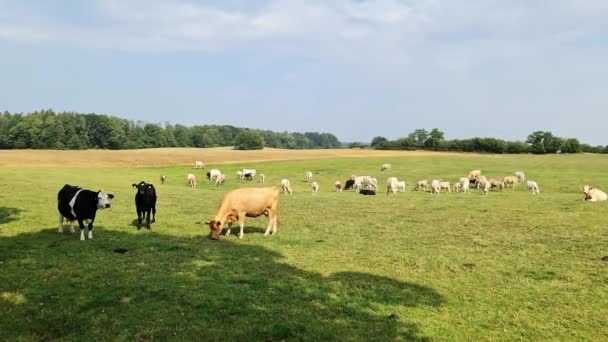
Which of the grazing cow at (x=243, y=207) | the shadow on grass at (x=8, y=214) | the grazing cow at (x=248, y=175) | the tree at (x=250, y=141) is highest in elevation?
the tree at (x=250, y=141)

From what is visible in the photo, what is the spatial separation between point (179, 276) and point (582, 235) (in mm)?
14934

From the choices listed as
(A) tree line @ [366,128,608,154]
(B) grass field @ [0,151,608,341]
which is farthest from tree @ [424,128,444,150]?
(B) grass field @ [0,151,608,341]

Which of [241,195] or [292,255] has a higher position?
[241,195]

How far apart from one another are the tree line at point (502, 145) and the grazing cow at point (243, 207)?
91910 millimetres

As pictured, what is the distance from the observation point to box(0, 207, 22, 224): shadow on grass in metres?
18.2

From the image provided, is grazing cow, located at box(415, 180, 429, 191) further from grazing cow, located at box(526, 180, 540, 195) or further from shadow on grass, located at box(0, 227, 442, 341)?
shadow on grass, located at box(0, 227, 442, 341)

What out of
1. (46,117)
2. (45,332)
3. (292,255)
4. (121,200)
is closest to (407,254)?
(292,255)

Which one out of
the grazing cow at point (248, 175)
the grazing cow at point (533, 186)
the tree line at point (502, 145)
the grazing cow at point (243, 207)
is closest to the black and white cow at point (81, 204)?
the grazing cow at point (243, 207)

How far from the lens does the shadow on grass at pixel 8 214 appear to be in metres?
18.2

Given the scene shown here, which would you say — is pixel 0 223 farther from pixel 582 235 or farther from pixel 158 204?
pixel 582 235

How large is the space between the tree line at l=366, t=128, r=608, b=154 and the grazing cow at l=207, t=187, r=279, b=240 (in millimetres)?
91910

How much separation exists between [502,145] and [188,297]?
3958 inches

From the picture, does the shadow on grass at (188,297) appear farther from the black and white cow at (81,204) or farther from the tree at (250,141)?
the tree at (250,141)

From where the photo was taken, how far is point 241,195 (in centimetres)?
1705
